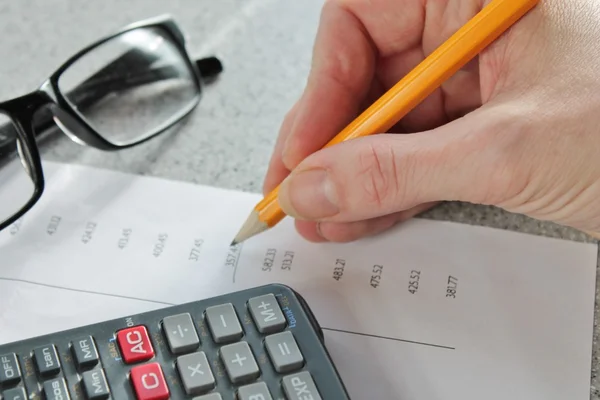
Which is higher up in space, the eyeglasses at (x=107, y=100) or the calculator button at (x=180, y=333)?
the eyeglasses at (x=107, y=100)

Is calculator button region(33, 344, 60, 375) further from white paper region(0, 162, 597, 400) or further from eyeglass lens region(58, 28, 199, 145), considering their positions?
eyeglass lens region(58, 28, 199, 145)

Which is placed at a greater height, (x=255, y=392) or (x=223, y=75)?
(x=223, y=75)

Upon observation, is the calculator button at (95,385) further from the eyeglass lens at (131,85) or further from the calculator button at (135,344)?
the eyeglass lens at (131,85)

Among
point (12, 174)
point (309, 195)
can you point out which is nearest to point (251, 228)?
point (309, 195)

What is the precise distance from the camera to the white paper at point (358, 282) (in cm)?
30

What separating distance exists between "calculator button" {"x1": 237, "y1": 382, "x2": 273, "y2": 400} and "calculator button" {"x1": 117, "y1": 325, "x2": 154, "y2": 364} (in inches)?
1.5

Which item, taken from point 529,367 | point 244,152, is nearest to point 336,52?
point 244,152

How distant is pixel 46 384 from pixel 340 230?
15 cm

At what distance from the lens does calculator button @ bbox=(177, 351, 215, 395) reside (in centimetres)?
26

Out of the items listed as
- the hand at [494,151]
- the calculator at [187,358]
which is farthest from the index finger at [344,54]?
the calculator at [187,358]

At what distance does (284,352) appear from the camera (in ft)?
0.87

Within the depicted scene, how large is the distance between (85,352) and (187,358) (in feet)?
0.12

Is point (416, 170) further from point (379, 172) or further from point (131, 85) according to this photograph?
point (131, 85)

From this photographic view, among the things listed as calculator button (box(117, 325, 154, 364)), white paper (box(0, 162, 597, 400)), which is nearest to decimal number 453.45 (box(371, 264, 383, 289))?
white paper (box(0, 162, 597, 400))
